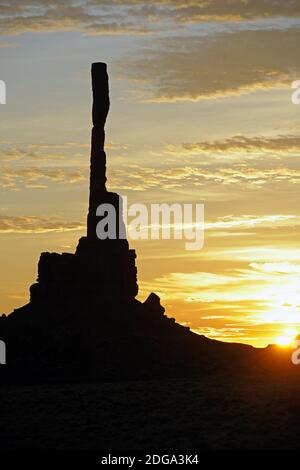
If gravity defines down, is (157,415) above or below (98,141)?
below

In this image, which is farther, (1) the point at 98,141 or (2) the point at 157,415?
(1) the point at 98,141

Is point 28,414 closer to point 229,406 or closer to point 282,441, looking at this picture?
point 229,406

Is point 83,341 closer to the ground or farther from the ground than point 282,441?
farther from the ground

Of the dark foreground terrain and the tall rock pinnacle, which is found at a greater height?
the tall rock pinnacle

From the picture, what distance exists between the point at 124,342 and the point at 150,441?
33.5m

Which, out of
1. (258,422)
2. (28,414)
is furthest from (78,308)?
(258,422)

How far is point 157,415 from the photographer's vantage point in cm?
7631

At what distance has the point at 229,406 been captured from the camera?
77750 mm

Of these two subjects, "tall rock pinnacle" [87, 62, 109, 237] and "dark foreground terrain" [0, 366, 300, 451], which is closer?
"dark foreground terrain" [0, 366, 300, 451]

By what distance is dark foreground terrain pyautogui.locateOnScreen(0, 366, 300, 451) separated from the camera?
69.6 meters

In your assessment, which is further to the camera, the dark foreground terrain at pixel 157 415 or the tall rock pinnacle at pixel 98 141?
the tall rock pinnacle at pixel 98 141

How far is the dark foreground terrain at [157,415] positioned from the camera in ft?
228

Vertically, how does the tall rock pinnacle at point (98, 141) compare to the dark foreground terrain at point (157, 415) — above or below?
above
